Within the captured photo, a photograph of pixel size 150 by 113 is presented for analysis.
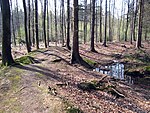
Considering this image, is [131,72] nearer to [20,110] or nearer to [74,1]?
[74,1]

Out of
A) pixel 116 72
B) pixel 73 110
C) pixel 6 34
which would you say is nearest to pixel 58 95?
pixel 73 110

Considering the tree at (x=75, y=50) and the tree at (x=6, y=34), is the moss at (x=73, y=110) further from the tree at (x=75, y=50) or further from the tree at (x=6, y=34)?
the tree at (x=75, y=50)

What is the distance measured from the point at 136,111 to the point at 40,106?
3548 millimetres

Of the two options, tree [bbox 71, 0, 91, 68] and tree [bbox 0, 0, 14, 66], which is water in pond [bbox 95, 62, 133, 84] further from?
tree [bbox 0, 0, 14, 66]

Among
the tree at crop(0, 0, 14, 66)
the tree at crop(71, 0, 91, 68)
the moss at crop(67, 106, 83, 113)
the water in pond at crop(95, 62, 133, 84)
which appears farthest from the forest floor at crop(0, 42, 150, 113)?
the tree at crop(71, 0, 91, 68)

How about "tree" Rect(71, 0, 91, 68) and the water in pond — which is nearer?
the water in pond

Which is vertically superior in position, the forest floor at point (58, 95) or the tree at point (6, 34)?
the tree at point (6, 34)

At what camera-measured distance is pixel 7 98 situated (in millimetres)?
7508

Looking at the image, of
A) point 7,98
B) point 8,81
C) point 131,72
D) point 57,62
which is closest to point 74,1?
point 57,62

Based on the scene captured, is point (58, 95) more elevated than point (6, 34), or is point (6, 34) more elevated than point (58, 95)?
point (6, 34)

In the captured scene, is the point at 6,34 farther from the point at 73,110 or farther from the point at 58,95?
the point at 73,110

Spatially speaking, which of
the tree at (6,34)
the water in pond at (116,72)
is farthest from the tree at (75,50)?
the tree at (6,34)

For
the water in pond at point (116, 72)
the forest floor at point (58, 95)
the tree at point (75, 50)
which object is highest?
the tree at point (75, 50)

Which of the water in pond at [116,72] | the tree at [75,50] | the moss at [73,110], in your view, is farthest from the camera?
the tree at [75,50]
